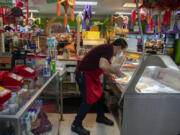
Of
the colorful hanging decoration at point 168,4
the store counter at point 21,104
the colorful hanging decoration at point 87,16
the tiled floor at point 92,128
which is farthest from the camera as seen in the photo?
the colorful hanging decoration at point 87,16

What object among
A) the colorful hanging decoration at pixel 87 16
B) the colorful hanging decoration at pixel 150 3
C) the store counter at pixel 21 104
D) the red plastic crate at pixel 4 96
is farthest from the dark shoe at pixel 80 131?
the colorful hanging decoration at pixel 87 16

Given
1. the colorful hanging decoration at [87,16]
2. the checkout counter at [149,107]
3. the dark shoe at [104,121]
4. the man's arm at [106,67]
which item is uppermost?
the colorful hanging decoration at [87,16]

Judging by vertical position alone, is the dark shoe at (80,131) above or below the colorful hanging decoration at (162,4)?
below

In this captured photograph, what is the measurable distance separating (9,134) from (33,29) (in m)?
6.09

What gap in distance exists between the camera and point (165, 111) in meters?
1.79

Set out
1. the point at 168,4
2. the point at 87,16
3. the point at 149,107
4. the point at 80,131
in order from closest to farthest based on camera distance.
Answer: the point at 168,4 → the point at 149,107 → the point at 80,131 → the point at 87,16

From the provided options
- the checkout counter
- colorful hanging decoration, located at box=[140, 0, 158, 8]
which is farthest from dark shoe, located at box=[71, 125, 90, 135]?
colorful hanging decoration, located at box=[140, 0, 158, 8]

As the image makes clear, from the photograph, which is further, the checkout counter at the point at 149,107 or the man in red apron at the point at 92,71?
the man in red apron at the point at 92,71

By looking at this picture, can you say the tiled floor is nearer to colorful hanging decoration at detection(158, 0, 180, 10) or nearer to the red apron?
the red apron

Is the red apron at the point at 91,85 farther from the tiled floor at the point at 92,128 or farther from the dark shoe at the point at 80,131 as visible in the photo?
the tiled floor at the point at 92,128


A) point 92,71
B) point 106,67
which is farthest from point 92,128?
point 106,67

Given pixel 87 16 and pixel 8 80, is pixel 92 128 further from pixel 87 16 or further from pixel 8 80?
pixel 87 16

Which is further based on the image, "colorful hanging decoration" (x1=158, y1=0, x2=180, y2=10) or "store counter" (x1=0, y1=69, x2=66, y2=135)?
"colorful hanging decoration" (x1=158, y1=0, x2=180, y2=10)

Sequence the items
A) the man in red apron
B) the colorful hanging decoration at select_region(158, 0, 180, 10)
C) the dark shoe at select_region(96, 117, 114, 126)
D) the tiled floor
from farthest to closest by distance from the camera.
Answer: the dark shoe at select_region(96, 117, 114, 126)
the tiled floor
the man in red apron
the colorful hanging decoration at select_region(158, 0, 180, 10)
